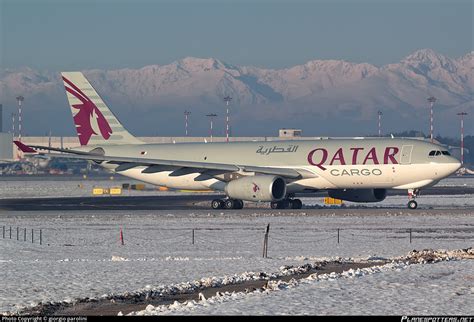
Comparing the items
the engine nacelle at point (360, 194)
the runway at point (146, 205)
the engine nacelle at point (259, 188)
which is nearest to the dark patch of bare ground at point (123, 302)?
the engine nacelle at point (259, 188)

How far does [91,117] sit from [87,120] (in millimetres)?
361

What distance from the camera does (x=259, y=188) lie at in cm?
5781

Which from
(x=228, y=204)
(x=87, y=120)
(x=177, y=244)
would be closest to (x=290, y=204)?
(x=228, y=204)

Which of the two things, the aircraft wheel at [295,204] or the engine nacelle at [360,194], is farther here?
the engine nacelle at [360,194]

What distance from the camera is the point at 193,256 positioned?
3447cm

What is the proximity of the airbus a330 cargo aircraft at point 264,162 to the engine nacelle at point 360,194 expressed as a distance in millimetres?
63

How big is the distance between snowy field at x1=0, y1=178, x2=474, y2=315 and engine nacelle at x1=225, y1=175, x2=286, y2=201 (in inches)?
40.8

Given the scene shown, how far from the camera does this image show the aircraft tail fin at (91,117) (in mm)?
68375

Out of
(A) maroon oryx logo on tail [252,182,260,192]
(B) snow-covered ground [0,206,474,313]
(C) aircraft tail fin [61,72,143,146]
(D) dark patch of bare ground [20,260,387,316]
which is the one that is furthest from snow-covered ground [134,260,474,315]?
(C) aircraft tail fin [61,72,143,146]

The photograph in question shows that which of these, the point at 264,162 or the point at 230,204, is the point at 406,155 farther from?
the point at 230,204

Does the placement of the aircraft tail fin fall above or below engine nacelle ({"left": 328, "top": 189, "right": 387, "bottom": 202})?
above

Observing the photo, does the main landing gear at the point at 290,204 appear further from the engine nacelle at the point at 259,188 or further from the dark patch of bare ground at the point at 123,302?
the dark patch of bare ground at the point at 123,302

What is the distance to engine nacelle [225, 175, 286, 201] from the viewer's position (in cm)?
5762

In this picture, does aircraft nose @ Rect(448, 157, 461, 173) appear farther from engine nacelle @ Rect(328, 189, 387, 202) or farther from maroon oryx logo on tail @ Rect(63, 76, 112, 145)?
maroon oryx logo on tail @ Rect(63, 76, 112, 145)
